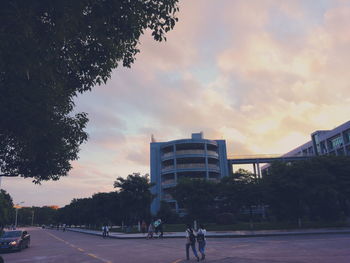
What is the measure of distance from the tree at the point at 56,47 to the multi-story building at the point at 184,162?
45066mm

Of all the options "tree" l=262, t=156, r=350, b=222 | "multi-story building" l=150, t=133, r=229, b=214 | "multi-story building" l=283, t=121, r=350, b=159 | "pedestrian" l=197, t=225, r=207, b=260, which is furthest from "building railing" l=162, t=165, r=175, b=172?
"pedestrian" l=197, t=225, r=207, b=260

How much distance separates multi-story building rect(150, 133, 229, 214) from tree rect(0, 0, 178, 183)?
45.1 metres

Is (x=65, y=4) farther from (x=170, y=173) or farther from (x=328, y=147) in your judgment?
(x=328, y=147)

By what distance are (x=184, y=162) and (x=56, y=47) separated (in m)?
53.1

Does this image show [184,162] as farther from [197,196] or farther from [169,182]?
[197,196]

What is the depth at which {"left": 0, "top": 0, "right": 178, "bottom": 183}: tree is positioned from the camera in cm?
601

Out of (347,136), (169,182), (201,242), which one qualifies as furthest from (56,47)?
(347,136)

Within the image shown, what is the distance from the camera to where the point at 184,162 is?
59.1 m

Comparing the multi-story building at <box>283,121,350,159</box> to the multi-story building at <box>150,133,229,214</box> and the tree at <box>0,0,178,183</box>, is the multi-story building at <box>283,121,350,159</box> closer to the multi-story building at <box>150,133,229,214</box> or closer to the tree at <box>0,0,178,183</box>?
the multi-story building at <box>150,133,229,214</box>

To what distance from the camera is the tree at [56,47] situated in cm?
601

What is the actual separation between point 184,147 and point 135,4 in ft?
170

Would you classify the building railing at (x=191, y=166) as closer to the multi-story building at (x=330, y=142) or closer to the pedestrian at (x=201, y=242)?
the multi-story building at (x=330, y=142)

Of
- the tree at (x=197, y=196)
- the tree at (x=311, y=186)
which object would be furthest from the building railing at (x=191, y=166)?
the tree at (x=311, y=186)

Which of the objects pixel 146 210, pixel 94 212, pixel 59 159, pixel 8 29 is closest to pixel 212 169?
pixel 146 210
